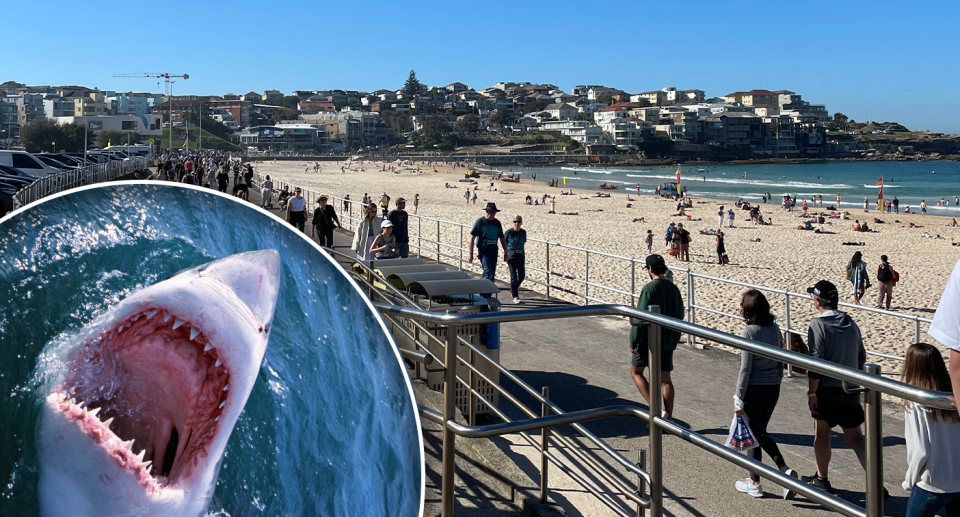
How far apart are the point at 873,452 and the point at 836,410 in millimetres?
2510

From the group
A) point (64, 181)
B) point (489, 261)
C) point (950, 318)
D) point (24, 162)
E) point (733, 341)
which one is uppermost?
point (24, 162)

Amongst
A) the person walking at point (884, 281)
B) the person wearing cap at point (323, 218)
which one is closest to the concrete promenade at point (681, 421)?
the person wearing cap at point (323, 218)

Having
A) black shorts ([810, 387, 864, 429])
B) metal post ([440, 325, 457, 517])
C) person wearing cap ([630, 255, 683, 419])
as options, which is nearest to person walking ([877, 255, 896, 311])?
Result: person wearing cap ([630, 255, 683, 419])

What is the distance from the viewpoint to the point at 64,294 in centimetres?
142

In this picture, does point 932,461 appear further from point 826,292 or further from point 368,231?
point 368,231

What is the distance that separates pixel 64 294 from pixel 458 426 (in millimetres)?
1176

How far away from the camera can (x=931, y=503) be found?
289 centimetres

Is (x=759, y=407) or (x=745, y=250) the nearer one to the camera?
(x=759, y=407)

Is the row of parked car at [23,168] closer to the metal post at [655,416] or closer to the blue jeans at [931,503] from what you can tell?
the metal post at [655,416]

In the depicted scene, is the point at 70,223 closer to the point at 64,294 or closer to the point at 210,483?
the point at 64,294

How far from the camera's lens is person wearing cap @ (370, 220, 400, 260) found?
10.1 m

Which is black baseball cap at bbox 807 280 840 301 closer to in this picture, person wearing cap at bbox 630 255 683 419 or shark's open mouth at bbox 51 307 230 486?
person wearing cap at bbox 630 255 683 419

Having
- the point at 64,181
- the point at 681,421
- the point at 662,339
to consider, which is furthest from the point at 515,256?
the point at 64,181

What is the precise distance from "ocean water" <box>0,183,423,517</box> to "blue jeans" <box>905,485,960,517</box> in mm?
2178
